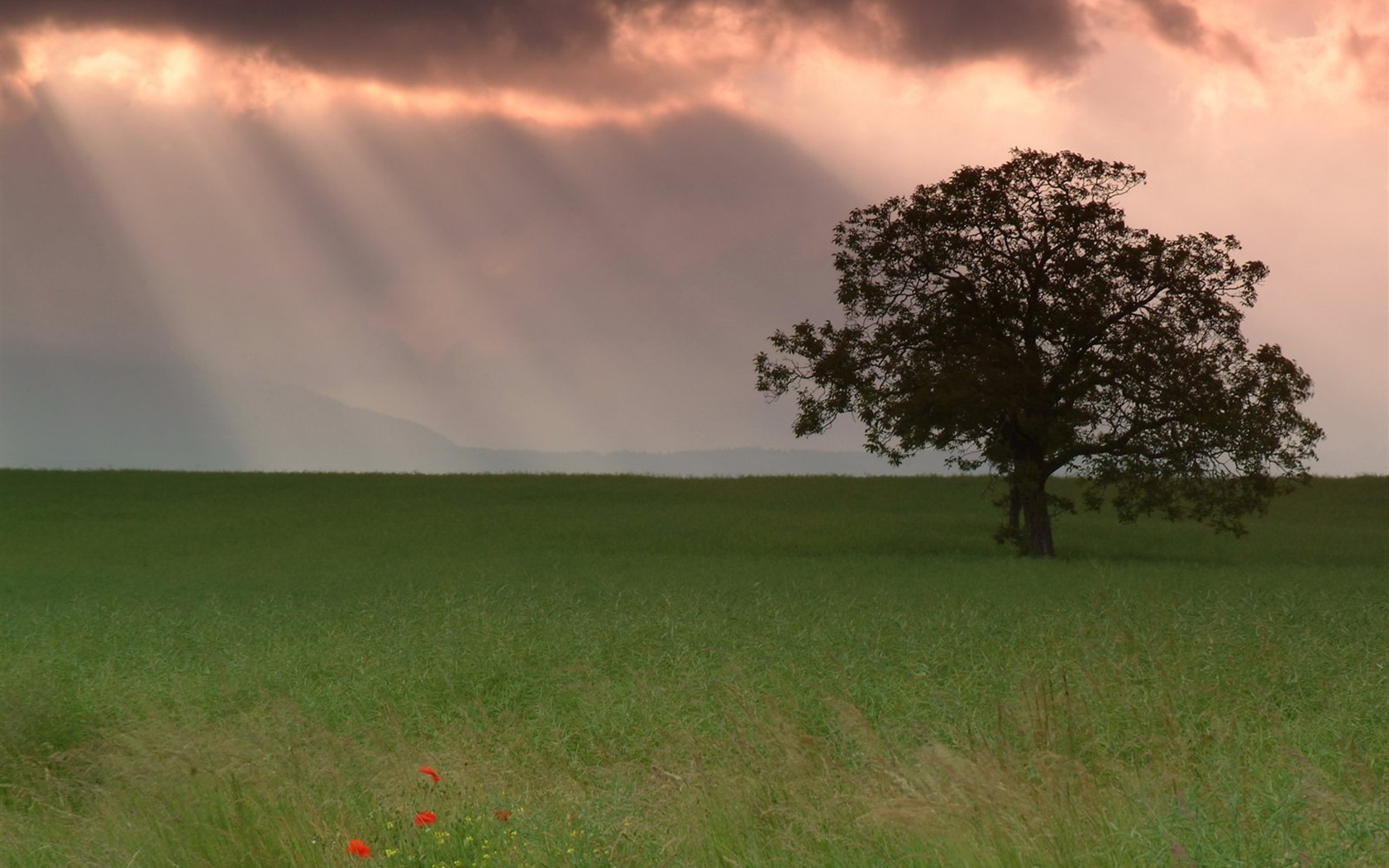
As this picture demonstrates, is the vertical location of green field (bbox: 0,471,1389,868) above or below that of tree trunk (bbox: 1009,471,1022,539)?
below

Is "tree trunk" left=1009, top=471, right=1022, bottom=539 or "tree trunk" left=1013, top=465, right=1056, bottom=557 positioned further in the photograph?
"tree trunk" left=1013, top=465, right=1056, bottom=557

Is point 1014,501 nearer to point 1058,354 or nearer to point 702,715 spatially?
point 1058,354

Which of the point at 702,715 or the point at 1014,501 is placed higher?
the point at 1014,501

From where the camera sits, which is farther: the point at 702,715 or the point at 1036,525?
the point at 1036,525

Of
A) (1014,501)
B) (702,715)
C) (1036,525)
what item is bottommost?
(702,715)

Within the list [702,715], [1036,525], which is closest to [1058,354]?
[1036,525]

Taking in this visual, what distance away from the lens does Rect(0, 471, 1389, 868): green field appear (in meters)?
7.54

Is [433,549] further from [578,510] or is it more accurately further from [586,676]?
[586,676]

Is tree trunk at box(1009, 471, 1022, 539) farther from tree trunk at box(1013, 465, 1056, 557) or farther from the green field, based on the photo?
the green field

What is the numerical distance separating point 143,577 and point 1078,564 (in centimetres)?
2508

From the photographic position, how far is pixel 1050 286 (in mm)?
33156

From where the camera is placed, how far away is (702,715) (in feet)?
39.4

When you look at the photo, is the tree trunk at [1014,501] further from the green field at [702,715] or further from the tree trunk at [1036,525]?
the green field at [702,715]

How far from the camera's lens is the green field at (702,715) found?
7.54 meters
